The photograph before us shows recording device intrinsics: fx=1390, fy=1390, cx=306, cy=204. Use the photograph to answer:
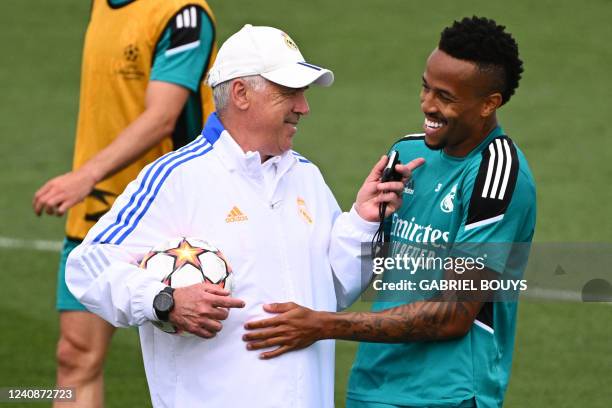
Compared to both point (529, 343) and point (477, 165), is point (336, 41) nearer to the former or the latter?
point (529, 343)

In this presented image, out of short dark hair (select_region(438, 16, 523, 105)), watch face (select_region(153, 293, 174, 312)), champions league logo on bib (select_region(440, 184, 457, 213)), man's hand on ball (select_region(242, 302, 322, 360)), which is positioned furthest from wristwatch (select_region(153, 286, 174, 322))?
short dark hair (select_region(438, 16, 523, 105))

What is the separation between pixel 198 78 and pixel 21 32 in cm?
1401

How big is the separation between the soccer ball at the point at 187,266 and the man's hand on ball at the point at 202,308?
0.22ft

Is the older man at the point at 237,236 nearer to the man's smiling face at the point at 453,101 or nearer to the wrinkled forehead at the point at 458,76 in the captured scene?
the man's smiling face at the point at 453,101

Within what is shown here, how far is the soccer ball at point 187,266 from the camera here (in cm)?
520

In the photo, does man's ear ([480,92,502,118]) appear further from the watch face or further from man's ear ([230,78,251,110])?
the watch face

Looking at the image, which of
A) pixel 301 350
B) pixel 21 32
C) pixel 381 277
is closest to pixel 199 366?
pixel 301 350

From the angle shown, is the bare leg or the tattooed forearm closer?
the tattooed forearm

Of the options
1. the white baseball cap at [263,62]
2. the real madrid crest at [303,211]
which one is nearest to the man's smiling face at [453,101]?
the white baseball cap at [263,62]

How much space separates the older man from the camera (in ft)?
17.5

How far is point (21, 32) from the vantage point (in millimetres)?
20922

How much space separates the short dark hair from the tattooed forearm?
0.89 m

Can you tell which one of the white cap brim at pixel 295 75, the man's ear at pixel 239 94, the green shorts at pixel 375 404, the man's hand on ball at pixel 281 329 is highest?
the white cap brim at pixel 295 75

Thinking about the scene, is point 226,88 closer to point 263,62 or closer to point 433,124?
point 263,62
